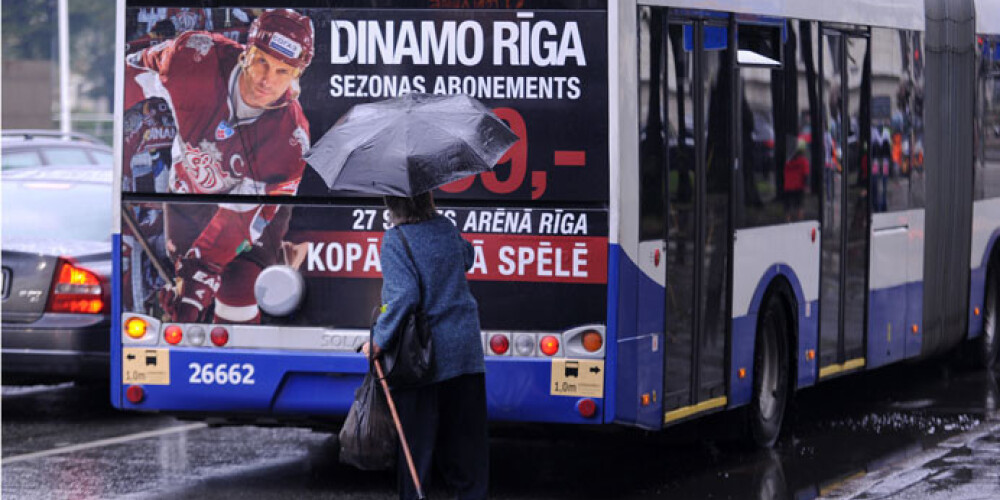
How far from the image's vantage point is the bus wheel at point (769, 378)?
36.7 ft

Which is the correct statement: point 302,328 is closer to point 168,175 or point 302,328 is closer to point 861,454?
point 168,175

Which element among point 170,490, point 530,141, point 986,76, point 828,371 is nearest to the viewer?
point 530,141

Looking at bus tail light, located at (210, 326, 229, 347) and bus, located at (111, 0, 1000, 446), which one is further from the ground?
bus, located at (111, 0, 1000, 446)

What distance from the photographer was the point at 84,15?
153 feet

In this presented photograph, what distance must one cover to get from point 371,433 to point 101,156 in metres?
10.7

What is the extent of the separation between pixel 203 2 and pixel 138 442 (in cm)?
321

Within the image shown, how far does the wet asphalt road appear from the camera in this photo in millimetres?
9898

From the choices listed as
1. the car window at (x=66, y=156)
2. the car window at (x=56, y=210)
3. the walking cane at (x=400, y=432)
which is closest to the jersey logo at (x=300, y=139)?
the walking cane at (x=400, y=432)

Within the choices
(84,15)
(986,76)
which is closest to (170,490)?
(986,76)

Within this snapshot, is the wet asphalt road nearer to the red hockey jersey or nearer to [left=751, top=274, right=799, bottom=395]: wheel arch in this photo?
[left=751, top=274, right=799, bottom=395]: wheel arch

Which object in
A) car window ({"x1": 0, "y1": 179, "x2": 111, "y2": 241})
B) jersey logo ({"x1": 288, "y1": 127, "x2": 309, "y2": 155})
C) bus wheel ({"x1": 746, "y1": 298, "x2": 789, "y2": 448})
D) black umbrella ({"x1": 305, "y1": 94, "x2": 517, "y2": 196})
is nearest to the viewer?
black umbrella ({"x1": 305, "y1": 94, "x2": 517, "y2": 196})

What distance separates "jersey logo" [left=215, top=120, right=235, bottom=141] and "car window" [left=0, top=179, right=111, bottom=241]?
3.19 meters

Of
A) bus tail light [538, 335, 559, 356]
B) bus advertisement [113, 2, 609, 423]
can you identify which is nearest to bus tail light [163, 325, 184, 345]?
bus advertisement [113, 2, 609, 423]

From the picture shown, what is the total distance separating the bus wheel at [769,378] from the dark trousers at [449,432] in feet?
11.7
